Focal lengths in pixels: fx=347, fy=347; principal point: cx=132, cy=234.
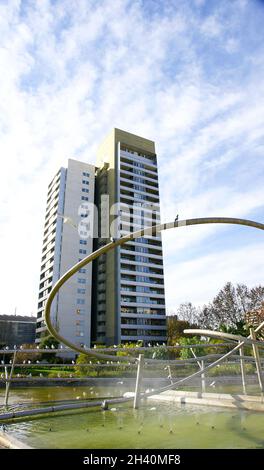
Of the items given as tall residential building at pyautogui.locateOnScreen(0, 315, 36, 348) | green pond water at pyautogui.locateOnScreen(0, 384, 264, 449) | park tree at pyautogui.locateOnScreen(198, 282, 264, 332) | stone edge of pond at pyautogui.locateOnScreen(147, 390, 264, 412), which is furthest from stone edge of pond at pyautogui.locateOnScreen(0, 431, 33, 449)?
tall residential building at pyautogui.locateOnScreen(0, 315, 36, 348)

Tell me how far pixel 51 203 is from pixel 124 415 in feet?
216

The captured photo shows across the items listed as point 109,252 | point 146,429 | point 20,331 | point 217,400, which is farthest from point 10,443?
point 20,331

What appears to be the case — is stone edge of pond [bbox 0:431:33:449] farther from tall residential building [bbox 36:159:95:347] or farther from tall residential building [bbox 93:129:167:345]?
tall residential building [bbox 93:129:167:345]

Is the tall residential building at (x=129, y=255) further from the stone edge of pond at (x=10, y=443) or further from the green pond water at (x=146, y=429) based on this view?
the stone edge of pond at (x=10, y=443)

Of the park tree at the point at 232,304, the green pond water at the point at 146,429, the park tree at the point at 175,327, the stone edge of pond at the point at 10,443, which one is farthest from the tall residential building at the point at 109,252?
the stone edge of pond at the point at 10,443

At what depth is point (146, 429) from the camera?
8359mm

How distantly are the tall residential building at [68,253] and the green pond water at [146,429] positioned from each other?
5019 centimetres

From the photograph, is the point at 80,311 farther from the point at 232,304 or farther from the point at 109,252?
the point at 232,304

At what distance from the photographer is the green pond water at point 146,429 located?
6902 mm

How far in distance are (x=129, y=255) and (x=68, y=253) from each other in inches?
469

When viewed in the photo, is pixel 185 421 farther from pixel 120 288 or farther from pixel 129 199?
pixel 129 199

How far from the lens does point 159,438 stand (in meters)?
7.29

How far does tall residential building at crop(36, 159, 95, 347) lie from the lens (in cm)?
6112
